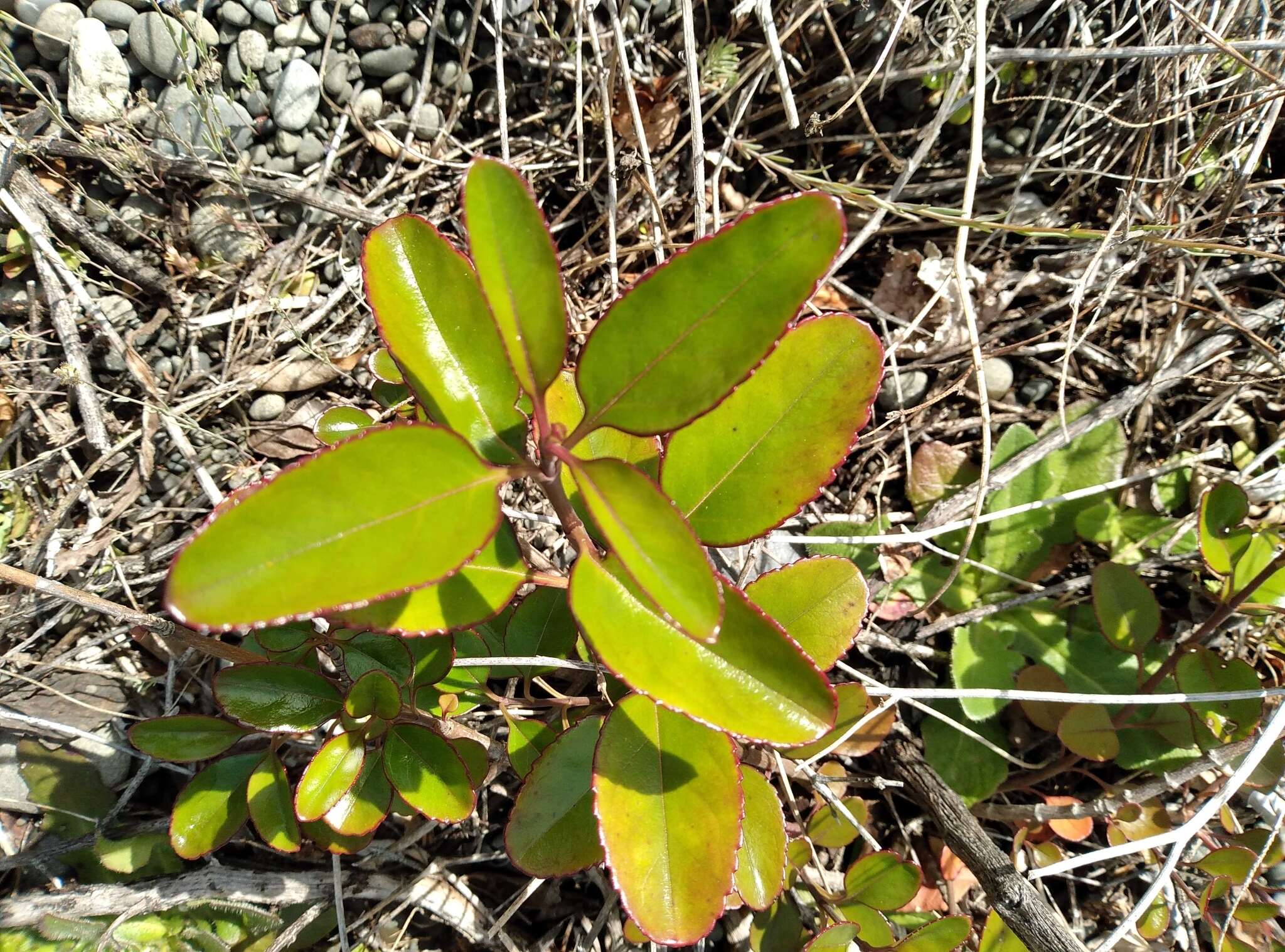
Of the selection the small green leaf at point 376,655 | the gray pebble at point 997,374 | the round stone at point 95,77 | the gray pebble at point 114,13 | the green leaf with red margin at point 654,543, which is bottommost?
the gray pebble at point 997,374

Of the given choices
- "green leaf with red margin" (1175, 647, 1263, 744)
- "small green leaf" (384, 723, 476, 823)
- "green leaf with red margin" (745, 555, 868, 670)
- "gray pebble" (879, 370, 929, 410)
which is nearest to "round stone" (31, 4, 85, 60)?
"small green leaf" (384, 723, 476, 823)

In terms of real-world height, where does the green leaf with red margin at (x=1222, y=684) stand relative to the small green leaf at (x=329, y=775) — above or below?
below

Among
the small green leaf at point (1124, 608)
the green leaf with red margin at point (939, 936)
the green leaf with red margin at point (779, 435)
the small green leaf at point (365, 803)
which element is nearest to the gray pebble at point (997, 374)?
the small green leaf at point (1124, 608)

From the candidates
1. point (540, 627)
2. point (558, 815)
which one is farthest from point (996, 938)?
point (540, 627)

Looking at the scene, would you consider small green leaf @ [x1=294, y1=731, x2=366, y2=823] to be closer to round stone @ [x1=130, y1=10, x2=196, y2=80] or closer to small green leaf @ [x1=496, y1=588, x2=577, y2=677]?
small green leaf @ [x1=496, y1=588, x2=577, y2=677]

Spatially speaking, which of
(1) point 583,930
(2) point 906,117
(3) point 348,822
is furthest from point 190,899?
(2) point 906,117

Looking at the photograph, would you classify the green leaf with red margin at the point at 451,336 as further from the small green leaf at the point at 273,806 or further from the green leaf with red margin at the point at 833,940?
the green leaf with red margin at the point at 833,940
